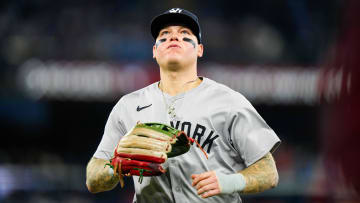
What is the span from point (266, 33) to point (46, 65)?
3.65m

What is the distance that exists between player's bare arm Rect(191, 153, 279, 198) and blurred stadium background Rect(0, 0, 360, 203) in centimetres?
597

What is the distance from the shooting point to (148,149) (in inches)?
80.9

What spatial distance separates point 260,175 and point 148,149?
440 millimetres

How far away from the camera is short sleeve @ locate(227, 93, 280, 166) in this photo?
217 centimetres

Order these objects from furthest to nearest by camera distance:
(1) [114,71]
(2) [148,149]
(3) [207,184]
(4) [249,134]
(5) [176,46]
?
(1) [114,71] < (5) [176,46] < (4) [249,134] < (2) [148,149] < (3) [207,184]

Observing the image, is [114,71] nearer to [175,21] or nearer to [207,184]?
[175,21]

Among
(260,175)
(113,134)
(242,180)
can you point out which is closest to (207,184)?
(242,180)

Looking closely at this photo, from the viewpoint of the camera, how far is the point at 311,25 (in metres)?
9.53

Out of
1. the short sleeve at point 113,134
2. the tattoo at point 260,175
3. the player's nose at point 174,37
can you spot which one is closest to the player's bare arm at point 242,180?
the tattoo at point 260,175

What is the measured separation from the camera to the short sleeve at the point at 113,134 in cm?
241

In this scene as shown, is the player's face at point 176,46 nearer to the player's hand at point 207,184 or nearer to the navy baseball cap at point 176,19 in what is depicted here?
the navy baseball cap at point 176,19

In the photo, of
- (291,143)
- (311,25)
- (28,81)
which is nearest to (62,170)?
(28,81)

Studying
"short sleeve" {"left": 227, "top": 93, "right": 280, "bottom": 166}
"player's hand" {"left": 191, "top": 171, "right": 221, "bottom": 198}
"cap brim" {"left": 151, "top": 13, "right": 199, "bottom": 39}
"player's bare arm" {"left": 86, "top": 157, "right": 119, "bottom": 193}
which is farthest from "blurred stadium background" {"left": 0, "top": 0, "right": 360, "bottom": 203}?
"player's hand" {"left": 191, "top": 171, "right": 221, "bottom": 198}

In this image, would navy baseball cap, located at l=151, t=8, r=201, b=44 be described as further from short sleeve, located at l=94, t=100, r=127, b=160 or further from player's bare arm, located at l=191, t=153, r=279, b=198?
player's bare arm, located at l=191, t=153, r=279, b=198
